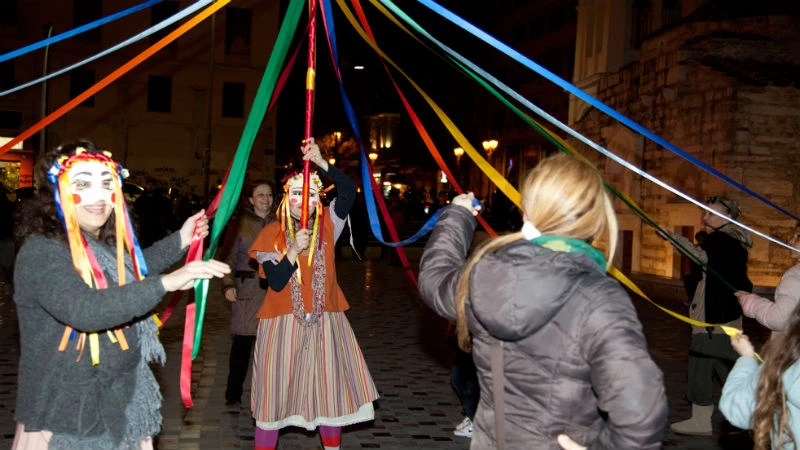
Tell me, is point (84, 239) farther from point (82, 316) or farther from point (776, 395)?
point (776, 395)

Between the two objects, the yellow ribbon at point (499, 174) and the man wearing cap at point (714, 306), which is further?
the man wearing cap at point (714, 306)

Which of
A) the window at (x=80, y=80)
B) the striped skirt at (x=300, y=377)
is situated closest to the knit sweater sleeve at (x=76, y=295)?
the striped skirt at (x=300, y=377)

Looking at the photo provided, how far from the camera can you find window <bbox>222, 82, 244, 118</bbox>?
40.7 metres

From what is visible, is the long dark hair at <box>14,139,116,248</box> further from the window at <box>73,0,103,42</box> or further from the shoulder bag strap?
the window at <box>73,0,103,42</box>

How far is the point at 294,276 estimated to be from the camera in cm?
556

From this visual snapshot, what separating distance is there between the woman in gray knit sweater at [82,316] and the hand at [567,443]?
138 cm

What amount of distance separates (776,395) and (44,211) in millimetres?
2807

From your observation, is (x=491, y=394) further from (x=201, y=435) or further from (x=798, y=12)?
(x=798, y=12)

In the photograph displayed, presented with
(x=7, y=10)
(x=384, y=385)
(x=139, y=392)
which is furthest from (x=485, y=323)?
(x=7, y=10)

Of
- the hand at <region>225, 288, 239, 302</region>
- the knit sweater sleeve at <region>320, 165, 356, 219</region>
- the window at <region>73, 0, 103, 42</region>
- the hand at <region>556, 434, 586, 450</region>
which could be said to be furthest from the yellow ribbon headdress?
the window at <region>73, 0, 103, 42</region>

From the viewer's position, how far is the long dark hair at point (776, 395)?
2.94 meters

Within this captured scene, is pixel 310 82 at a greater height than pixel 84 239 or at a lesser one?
greater

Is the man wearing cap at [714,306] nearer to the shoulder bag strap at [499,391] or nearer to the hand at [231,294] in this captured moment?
the hand at [231,294]

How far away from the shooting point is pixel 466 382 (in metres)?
6.53
